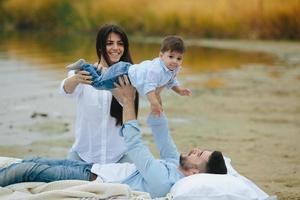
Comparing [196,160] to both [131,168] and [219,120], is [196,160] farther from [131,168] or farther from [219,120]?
[219,120]

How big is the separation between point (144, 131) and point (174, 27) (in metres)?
21.4

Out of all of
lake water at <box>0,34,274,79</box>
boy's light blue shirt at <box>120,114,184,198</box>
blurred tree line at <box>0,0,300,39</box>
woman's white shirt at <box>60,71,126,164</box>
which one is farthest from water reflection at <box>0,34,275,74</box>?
boy's light blue shirt at <box>120,114,184,198</box>

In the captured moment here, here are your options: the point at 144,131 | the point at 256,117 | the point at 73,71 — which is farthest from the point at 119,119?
the point at 256,117

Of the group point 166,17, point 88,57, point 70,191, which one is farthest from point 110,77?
point 166,17

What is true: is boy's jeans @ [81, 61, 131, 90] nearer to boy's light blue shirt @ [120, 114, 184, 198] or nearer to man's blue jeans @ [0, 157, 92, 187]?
boy's light blue shirt @ [120, 114, 184, 198]

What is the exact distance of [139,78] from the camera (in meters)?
4.76

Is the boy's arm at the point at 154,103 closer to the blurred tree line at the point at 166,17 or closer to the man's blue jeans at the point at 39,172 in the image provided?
the man's blue jeans at the point at 39,172

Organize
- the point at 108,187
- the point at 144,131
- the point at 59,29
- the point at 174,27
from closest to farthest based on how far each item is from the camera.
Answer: the point at 108,187 → the point at 144,131 → the point at 174,27 → the point at 59,29

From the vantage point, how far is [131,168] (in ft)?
15.3

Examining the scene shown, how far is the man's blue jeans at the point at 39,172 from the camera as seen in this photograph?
4.51 metres

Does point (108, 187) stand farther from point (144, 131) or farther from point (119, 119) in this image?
point (144, 131)

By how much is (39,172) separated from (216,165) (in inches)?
43.6

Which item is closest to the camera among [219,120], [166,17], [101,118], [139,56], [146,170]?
[146,170]

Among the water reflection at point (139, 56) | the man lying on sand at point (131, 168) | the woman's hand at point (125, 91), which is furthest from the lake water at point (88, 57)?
the man lying on sand at point (131, 168)
